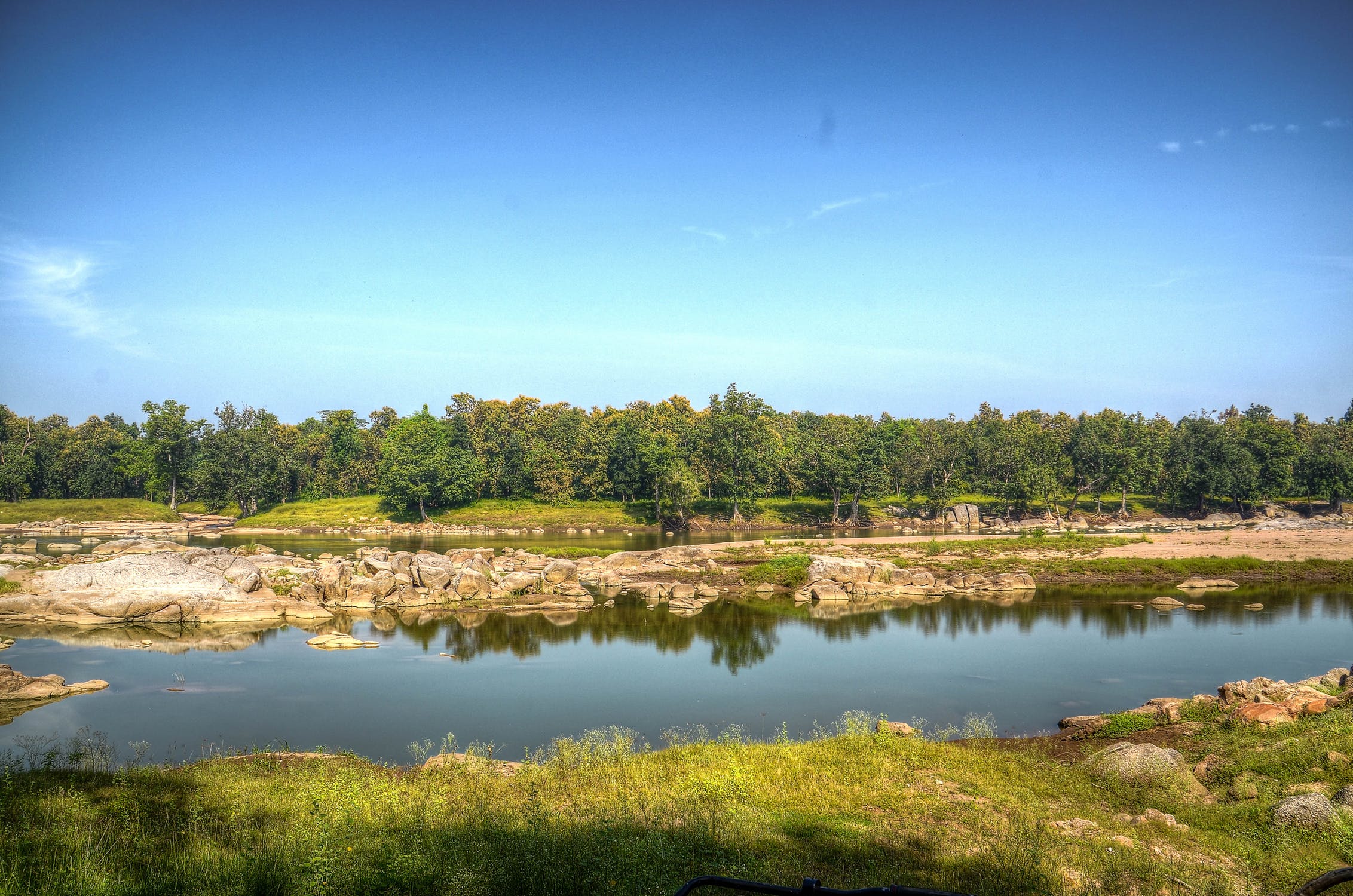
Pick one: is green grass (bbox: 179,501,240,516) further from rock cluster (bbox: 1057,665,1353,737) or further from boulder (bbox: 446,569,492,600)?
rock cluster (bbox: 1057,665,1353,737)

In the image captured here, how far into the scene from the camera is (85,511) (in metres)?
89.4

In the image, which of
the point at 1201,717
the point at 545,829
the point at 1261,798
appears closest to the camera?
the point at 545,829

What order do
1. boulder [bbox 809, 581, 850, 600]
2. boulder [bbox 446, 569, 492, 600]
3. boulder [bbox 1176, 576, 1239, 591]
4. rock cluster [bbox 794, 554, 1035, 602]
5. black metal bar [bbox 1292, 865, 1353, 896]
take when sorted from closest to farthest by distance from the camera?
black metal bar [bbox 1292, 865, 1353, 896], boulder [bbox 446, 569, 492, 600], boulder [bbox 809, 581, 850, 600], rock cluster [bbox 794, 554, 1035, 602], boulder [bbox 1176, 576, 1239, 591]

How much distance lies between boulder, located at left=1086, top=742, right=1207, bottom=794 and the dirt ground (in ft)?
129

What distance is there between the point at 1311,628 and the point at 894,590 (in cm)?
1731

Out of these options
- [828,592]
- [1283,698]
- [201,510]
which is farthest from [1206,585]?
[201,510]

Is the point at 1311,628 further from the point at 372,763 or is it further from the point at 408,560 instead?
the point at 408,560

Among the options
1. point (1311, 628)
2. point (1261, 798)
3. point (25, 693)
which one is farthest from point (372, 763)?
point (1311, 628)

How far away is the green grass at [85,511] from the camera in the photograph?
87500mm

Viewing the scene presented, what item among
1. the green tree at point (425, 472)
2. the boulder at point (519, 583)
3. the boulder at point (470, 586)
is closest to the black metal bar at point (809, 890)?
the boulder at point (470, 586)

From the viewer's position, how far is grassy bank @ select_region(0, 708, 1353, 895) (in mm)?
7941

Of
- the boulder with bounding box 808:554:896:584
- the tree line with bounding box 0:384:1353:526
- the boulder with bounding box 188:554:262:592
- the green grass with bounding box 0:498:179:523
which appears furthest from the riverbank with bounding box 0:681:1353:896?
the green grass with bounding box 0:498:179:523

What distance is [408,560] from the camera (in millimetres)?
40156

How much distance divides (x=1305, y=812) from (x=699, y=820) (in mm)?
8392
